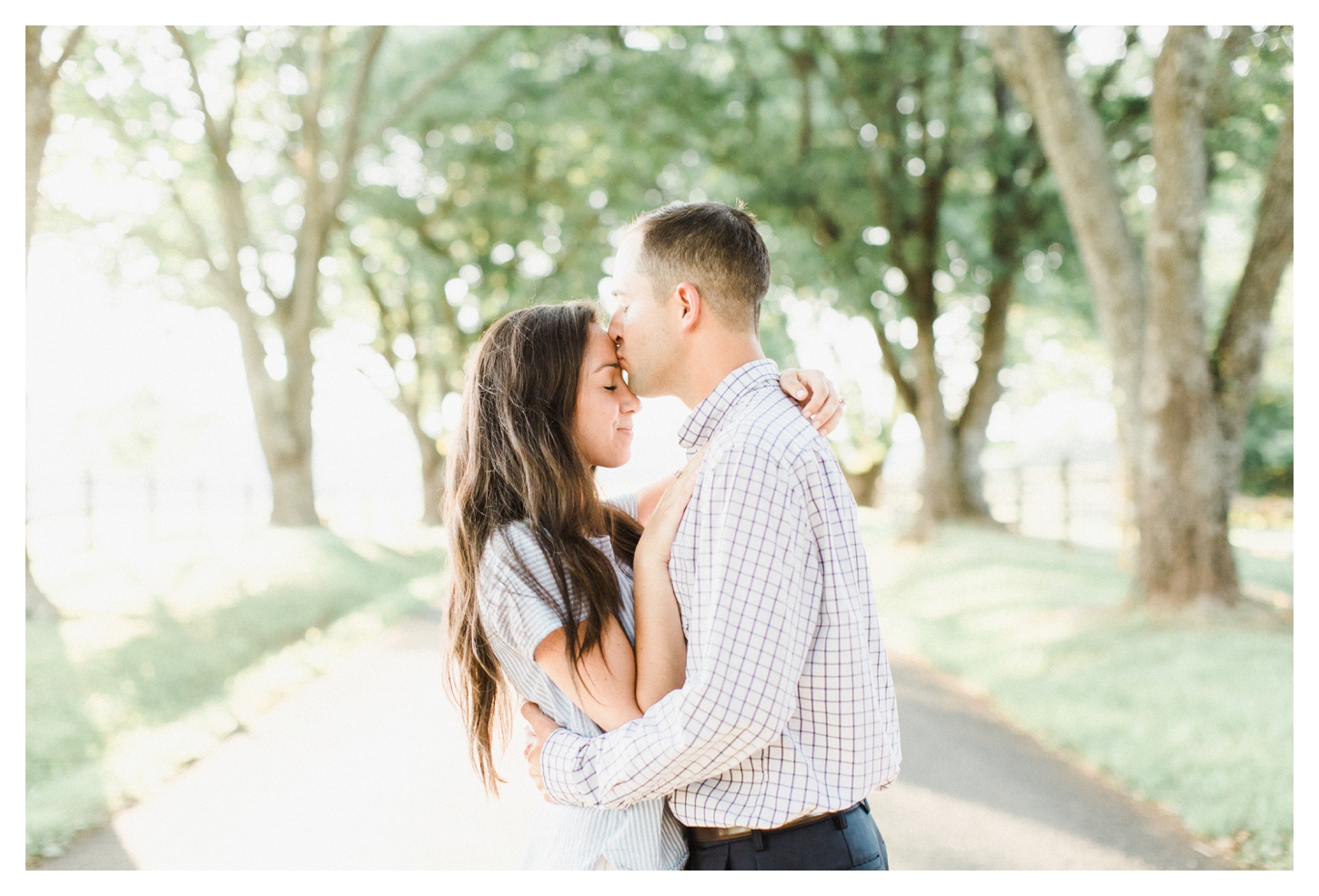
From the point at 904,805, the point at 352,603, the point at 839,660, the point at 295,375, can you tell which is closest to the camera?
the point at 839,660

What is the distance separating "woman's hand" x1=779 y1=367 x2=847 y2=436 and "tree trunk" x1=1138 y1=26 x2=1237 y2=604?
730cm

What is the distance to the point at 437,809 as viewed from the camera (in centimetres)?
539

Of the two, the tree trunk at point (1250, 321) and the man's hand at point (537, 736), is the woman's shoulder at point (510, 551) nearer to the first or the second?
the man's hand at point (537, 736)

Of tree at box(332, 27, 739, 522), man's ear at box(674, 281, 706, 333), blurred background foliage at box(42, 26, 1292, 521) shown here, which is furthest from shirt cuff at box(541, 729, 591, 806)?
tree at box(332, 27, 739, 522)

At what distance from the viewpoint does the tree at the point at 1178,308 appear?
830cm

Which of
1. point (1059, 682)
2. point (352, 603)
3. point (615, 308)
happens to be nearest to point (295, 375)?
point (352, 603)

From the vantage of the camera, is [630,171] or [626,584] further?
[630,171]

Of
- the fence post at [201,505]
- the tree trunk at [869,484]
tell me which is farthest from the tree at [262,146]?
the tree trunk at [869,484]

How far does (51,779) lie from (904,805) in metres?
4.69

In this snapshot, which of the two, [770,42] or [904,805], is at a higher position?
[770,42]

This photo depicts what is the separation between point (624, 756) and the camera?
1.94 m

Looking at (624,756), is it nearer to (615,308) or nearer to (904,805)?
(615,308)

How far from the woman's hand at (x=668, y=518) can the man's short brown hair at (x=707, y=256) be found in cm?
36

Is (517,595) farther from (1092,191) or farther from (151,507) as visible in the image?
(151,507)
